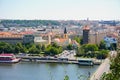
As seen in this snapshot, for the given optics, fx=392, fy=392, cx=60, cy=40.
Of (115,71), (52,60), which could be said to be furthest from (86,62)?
(115,71)

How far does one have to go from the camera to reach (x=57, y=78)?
19.2 feet

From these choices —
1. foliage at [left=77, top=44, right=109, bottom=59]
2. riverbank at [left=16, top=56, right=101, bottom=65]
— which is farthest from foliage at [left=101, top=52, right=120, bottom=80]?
foliage at [left=77, top=44, right=109, bottom=59]

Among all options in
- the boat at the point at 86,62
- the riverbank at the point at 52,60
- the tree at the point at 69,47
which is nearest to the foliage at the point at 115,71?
the boat at the point at 86,62

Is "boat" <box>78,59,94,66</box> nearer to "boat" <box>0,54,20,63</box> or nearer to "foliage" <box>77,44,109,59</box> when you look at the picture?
"foliage" <box>77,44,109,59</box>

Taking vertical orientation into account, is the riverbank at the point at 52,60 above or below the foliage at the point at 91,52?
below

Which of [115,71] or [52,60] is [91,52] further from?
[115,71]

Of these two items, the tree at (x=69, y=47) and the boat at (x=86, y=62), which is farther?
the tree at (x=69, y=47)

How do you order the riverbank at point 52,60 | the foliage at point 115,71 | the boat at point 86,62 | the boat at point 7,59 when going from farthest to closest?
the boat at point 7,59 < the riverbank at point 52,60 < the boat at point 86,62 < the foliage at point 115,71

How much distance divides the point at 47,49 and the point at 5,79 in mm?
4590

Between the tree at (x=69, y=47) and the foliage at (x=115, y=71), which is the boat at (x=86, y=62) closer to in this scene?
the tree at (x=69, y=47)

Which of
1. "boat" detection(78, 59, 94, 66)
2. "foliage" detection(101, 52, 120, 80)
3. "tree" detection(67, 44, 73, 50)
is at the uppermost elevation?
"foliage" detection(101, 52, 120, 80)

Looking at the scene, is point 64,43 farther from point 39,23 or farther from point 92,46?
point 39,23

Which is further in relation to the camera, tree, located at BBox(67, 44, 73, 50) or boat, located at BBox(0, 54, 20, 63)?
tree, located at BBox(67, 44, 73, 50)

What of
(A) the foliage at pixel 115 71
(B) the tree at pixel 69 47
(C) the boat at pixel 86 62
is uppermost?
(A) the foliage at pixel 115 71
